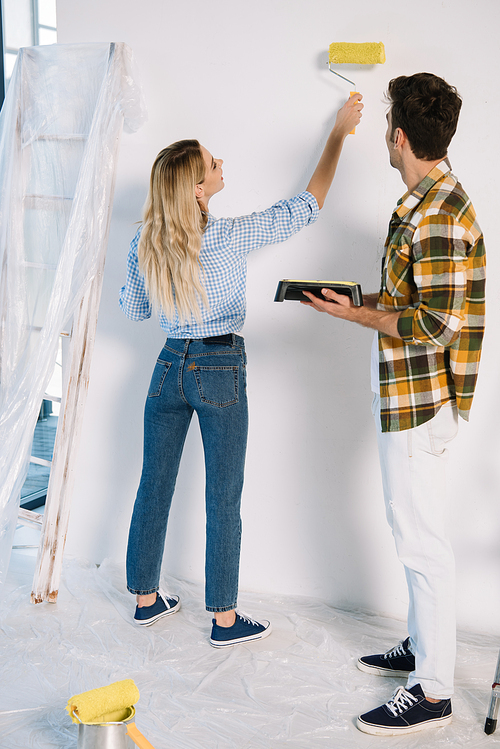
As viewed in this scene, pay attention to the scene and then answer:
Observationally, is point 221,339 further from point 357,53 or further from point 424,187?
point 357,53

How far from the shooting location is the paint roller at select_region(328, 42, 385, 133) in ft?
6.15

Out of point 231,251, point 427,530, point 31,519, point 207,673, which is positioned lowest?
point 207,673

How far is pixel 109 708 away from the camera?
1362mm

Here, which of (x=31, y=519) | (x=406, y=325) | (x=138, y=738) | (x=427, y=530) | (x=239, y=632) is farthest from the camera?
(x=31, y=519)

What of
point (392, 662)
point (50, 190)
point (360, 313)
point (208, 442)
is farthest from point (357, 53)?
point (392, 662)

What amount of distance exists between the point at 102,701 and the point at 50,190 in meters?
1.65

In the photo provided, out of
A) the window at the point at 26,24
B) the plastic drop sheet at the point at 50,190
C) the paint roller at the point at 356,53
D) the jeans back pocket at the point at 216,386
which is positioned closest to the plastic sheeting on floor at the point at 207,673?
the plastic drop sheet at the point at 50,190

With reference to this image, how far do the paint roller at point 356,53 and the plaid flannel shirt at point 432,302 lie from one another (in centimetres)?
60

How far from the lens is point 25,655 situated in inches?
73.9

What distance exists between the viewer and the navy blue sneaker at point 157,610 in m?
2.06

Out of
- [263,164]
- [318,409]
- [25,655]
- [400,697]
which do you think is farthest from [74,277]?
[400,697]

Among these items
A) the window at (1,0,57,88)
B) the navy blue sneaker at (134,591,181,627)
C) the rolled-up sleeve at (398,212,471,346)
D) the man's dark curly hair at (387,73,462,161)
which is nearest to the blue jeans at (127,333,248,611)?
the navy blue sneaker at (134,591,181,627)

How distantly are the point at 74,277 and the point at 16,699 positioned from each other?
4.24ft

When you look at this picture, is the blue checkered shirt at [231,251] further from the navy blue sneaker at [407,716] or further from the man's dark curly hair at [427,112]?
the navy blue sneaker at [407,716]
